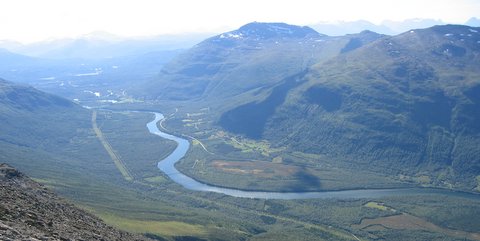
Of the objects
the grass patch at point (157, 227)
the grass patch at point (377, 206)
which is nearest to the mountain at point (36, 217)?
the grass patch at point (157, 227)

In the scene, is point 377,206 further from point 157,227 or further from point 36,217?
point 36,217

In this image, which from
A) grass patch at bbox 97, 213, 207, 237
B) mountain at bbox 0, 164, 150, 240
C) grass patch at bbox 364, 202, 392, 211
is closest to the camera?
mountain at bbox 0, 164, 150, 240

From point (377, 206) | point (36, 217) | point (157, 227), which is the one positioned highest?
point (36, 217)

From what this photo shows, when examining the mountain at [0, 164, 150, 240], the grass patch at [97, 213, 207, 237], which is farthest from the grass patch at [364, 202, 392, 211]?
the mountain at [0, 164, 150, 240]

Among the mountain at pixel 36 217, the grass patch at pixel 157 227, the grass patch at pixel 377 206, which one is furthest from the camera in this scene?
the grass patch at pixel 377 206

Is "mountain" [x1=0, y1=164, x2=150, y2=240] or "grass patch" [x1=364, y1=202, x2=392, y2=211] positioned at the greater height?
"mountain" [x1=0, y1=164, x2=150, y2=240]

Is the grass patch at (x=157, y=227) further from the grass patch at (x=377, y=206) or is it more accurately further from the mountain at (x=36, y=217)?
the grass patch at (x=377, y=206)

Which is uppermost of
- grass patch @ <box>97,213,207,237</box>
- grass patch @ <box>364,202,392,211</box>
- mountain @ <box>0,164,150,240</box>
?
mountain @ <box>0,164,150,240</box>

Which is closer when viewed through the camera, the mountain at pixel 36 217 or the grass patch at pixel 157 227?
the mountain at pixel 36 217

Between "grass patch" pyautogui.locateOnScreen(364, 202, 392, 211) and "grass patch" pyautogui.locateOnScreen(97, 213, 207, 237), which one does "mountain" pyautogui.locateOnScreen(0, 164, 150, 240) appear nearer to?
"grass patch" pyautogui.locateOnScreen(97, 213, 207, 237)

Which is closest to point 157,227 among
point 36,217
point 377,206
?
point 36,217
